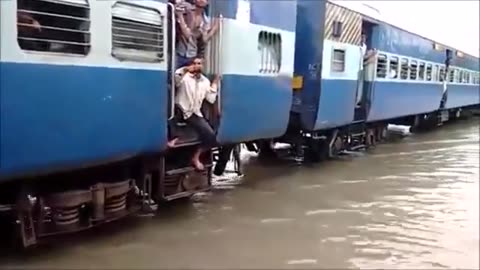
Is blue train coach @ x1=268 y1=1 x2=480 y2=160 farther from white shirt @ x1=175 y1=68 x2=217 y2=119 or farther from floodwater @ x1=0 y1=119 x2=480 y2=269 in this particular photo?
white shirt @ x1=175 y1=68 x2=217 y2=119

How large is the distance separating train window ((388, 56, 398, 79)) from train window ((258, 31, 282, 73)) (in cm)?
617

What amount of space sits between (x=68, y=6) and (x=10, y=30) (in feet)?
2.35

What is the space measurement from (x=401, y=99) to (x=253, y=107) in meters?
8.50

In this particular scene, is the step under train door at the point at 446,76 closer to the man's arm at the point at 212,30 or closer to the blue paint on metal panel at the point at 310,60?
the blue paint on metal panel at the point at 310,60

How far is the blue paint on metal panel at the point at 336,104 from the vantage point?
1103 cm

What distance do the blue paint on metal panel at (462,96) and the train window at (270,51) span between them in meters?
14.6

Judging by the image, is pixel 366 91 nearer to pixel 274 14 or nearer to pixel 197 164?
pixel 274 14

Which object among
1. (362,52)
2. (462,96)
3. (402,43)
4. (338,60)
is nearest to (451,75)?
(462,96)

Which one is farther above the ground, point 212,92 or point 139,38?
point 139,38

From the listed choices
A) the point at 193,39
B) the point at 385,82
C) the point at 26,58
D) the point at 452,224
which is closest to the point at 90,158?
the point at 26,58

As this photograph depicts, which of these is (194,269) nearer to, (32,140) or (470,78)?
(32,140)

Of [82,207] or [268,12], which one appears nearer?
[82,207]

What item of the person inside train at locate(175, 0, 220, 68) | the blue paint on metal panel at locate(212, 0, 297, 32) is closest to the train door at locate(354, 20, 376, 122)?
the blue paint on metal panel at locate(212, 0, 297, 32)

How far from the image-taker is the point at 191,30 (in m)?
7.12
